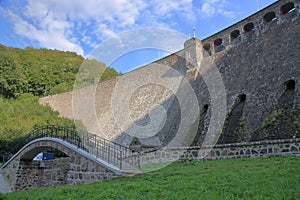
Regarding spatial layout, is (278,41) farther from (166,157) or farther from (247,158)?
(166,157)

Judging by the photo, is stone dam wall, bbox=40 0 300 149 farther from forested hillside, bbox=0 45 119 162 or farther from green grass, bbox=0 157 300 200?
forested hillside, bbox=0 45 119 162

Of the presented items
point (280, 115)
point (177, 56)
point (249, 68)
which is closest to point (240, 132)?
point (280, 115)

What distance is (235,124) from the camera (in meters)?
12.3

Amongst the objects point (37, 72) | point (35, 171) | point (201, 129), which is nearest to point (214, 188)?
point (201, 129)

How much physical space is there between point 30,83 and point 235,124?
3541 centimetres

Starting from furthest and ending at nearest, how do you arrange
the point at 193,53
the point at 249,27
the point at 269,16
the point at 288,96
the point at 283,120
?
1. the point at 193,53
2. the point at 249,27
3. the point at 269,16
4. the point at 288,96
5. the point at 283,120

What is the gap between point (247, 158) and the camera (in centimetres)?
933

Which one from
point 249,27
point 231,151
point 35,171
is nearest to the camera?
point 231,151

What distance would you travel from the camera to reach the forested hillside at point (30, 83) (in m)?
23.3

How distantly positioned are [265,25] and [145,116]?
35.2 feet

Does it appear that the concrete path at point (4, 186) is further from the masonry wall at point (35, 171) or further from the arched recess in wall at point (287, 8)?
the arched recess in wall at point (287, 8)

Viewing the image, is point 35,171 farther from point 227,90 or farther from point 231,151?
point 227,90

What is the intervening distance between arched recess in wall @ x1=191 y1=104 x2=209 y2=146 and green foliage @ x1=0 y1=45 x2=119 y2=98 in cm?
1823

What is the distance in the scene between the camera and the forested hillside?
76.4ft
